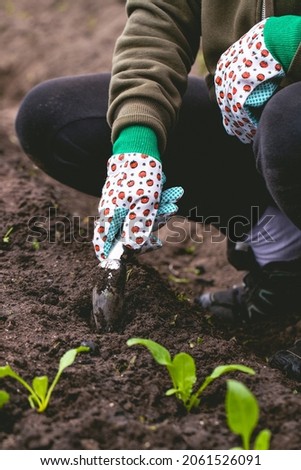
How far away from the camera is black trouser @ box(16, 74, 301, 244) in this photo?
84.7 inches

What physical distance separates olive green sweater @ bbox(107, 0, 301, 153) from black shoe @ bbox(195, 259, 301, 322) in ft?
1.95

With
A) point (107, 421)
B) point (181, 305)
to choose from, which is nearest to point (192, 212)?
point (181, 305)

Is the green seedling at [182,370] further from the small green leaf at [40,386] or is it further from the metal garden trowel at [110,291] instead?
the metal garden trowel at [110,291]

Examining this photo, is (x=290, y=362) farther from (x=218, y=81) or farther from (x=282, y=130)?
(x=218, y=81)

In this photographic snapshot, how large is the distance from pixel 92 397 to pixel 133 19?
1.13 metres

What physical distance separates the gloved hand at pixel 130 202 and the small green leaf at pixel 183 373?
1.36ft

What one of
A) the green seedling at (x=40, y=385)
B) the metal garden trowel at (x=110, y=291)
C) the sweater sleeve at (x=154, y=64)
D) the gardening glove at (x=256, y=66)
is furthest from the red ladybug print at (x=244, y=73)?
the green seedling at (x=40, y=385)

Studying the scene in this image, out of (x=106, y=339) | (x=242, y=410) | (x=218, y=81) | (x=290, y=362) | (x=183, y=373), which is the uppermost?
(x=218, y=81)

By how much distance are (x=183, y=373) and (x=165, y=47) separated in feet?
3.22

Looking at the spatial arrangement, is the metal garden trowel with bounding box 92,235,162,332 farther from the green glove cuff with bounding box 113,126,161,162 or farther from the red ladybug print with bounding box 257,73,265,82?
the red ladybug print with bounding box 257,73,265,82

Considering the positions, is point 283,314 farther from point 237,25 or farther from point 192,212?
point 237,25

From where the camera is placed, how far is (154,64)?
1.87 metres

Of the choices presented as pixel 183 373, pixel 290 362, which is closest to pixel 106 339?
pixel 183 373

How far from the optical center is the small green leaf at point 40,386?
1316 mm
